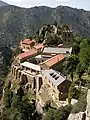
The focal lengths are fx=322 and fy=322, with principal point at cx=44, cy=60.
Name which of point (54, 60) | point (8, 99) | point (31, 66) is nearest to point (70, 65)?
point (54, 60)

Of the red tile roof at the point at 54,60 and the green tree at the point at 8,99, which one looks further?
the red tile roof at the point at 54,60

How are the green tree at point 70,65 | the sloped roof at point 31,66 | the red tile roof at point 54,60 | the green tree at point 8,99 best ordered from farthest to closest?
the sloped roof at point 31,66
the red tile roof at point 54,60
the green tree at point 8,99
the green tree at point 70,65

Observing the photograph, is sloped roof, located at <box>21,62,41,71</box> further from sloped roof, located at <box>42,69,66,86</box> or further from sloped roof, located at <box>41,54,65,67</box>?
sloped roof, located at <box>42,69,66,86</box>

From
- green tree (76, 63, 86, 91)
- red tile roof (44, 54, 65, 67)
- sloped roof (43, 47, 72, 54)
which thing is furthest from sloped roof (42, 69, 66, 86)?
sloped roof (43, 47, 72, 54)

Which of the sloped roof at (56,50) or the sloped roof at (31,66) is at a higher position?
the sloped roof at (56,50)

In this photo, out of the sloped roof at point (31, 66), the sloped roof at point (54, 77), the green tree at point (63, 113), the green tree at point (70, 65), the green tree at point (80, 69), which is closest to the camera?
the green tree at point (63, 113)

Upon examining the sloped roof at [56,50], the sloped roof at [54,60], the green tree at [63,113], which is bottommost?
the green tree at [63,113]

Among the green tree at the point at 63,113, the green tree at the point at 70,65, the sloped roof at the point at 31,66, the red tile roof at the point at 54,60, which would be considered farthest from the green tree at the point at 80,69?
the green tree at the point at 63,113

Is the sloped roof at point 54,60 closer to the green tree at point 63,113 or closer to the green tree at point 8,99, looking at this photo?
the green tree at point 8,99

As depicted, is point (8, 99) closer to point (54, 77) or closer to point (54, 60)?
point (54, 60)
